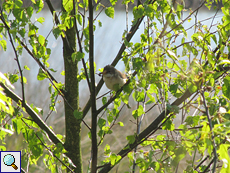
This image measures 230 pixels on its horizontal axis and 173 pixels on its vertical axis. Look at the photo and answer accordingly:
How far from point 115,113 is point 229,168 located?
32.4 inches

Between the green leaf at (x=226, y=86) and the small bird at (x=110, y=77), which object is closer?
the green leaf at (x=226, y=86)

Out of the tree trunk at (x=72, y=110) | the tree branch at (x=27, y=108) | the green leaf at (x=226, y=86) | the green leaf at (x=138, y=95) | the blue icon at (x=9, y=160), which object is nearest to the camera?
the green leaf at (x=226, y=86)

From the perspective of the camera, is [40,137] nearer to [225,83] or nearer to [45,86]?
[225,83]

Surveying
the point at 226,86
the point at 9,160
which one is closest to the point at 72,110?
the point at 9,160

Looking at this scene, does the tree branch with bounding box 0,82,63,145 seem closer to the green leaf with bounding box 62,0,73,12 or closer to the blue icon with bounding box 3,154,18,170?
the blue icon with bounding box 3,154,18,170

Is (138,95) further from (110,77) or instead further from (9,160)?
(9,160)

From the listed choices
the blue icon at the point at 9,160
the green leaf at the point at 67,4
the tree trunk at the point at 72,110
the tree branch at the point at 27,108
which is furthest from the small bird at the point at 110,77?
the blue icon at the point at 9,160

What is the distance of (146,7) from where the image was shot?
1.14 meters

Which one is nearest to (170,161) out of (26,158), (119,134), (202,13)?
(26,158)

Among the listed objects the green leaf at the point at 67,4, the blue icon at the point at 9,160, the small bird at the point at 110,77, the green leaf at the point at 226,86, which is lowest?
the blue icon at the point at 9,160

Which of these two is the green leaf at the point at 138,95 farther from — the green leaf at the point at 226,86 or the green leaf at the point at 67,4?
the green leaf at the point at 67,4

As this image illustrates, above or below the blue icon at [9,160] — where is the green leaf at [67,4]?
above

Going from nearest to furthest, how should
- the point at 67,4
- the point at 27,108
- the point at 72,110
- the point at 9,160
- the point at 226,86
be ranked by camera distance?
the point at 226,86 < the point at 67,4 < the point at 27,108 < the point at 9,160 < the point at 72,110

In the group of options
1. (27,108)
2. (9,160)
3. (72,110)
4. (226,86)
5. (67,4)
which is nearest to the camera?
(226,86)
